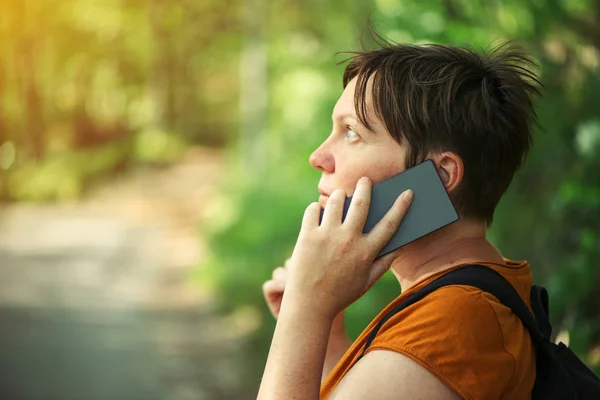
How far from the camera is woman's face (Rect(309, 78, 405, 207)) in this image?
128cm

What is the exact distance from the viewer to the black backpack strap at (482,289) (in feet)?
3.83

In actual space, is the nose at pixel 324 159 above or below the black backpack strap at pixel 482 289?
above

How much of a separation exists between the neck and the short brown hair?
0.03m

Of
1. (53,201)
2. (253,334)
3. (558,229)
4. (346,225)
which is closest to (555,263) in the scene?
(558,229)

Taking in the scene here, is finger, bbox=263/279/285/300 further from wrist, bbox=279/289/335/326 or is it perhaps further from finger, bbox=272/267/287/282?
wrist, bbox=279/289/335/326

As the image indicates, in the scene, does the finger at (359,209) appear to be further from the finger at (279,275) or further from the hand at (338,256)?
the finger at (279,275)

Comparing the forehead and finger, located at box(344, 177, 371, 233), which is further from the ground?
the forehead

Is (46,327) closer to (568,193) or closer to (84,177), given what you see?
(568,193)

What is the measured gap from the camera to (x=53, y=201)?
16.3 metres

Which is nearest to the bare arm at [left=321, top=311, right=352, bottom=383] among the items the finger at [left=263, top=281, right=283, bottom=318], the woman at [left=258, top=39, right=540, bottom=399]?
the finger at [left=263, top=281, right=283, bottom=318]

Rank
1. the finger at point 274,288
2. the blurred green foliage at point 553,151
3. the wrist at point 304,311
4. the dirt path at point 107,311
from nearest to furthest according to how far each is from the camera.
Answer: the wrist at point 304,311
the finger at point 274,288
the blurred green foliage at point 553,151
the dirt path at point 107,311

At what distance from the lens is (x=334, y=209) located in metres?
1.22

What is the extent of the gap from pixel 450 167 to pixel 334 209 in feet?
0.64

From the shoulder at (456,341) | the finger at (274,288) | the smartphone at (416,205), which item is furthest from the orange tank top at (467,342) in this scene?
the finger at (274,288)
